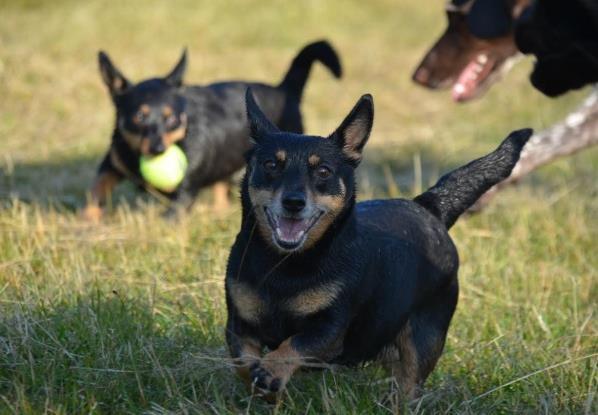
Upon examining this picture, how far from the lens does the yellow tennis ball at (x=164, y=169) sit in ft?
23.4

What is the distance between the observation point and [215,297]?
496 cm

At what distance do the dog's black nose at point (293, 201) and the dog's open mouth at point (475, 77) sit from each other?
16.2 ft

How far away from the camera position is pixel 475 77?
847cm

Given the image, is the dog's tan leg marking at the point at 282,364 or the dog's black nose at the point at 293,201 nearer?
the dog's tan leg marking at the point at 282,364

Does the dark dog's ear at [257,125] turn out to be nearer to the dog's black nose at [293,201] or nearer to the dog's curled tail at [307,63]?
the dog's black nose at [293,201]

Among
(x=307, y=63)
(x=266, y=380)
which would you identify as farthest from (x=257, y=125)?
(x=307, y=63)

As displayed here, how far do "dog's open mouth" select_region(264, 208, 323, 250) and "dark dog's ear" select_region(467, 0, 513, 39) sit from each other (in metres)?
4.23

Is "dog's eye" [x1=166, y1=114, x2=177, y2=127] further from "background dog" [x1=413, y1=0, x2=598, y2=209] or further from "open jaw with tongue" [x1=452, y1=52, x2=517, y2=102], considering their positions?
"open jaw with tongue" [x1=452, y1=52, x2=517, y2=102]

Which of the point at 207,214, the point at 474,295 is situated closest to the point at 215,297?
the point at 474,295

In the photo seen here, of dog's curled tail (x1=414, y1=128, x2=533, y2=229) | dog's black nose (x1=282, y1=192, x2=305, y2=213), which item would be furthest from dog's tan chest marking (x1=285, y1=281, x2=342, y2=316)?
dog's curled tail (x1=414, y1=128, x2=533, y2=229)

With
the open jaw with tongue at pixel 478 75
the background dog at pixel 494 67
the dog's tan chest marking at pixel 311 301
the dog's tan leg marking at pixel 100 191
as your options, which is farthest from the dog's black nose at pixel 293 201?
the open jaw with tongue at pixel 478 75

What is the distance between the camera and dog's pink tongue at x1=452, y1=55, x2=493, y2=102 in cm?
838

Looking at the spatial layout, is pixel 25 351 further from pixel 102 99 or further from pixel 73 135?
pixel 102 99

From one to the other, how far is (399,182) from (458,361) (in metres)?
4.43
